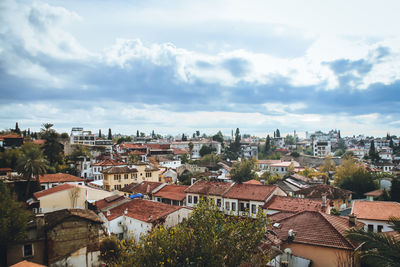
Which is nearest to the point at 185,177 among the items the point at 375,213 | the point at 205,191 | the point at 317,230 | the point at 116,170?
the point at 116,170

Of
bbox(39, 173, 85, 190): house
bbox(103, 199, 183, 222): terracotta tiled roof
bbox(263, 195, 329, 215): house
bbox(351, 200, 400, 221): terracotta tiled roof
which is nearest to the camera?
bbox(103, 199, 183, 222): terracotta tiled roof

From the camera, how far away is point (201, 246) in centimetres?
1118

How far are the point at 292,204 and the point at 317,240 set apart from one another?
11348 mm

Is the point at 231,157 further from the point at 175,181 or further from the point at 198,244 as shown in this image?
the point at 198,244

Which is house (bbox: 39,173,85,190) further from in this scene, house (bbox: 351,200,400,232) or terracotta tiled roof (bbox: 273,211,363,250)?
house (bbox: 351,200,400,232)

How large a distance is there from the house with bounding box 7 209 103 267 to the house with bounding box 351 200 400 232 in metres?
23.8

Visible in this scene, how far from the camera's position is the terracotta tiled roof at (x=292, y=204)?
86.8 feet

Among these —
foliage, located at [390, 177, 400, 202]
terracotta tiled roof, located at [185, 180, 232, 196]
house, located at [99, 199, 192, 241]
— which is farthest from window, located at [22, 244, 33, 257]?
foliage, located at [390, 177, 400, 202]

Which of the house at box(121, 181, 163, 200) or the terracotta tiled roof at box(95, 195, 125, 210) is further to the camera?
the house at box(121, 181, 163, 200)

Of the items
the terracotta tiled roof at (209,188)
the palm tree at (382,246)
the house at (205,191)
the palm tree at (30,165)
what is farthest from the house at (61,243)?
the palm tree at (30,165)

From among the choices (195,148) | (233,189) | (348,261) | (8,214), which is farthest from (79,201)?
(195,148)

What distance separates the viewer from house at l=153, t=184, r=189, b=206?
1387 inches

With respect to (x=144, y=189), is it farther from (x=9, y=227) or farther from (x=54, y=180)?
(x=9, y=227)

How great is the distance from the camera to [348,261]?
15.1 m
